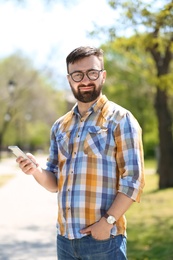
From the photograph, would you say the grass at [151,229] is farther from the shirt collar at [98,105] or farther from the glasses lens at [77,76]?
the glasses lens at [77,76]

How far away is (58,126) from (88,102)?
0.90ft

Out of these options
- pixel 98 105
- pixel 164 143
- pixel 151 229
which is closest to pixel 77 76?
Result: pixel 98 105

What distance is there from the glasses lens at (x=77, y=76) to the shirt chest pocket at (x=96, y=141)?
28 centimetres

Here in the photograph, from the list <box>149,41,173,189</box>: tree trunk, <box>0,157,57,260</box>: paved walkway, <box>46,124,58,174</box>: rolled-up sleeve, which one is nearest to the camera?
<box>46,124,58,174</box>: rolled-up sleeve

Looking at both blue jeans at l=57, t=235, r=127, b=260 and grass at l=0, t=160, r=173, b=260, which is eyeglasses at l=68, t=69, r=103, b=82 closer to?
blue jeans at l=57, t=235, r=127, b=260

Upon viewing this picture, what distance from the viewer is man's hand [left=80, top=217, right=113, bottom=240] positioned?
9.02 feet

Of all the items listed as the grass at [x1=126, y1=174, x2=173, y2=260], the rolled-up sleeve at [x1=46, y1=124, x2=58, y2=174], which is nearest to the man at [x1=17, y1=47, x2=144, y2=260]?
the rolled-up sleeve at [x1=46, y1=124, x2=58, y2=174]

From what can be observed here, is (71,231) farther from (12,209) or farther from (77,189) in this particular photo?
(12,209)

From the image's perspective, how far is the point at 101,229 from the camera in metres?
2.76

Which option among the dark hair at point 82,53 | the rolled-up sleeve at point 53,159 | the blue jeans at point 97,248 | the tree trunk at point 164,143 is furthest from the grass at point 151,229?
the dark hair at point 82,53

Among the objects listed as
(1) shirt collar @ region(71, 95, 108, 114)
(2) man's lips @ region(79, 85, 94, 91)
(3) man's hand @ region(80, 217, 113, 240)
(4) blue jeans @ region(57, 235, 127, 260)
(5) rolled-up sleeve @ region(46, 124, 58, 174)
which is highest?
(2) man's lips @ region(79, 85, 94, 91)

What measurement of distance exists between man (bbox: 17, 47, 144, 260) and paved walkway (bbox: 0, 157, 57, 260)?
13.9 feet

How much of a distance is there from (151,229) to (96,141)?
6.86 metres

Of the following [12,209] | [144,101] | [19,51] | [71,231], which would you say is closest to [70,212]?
[71,231]
